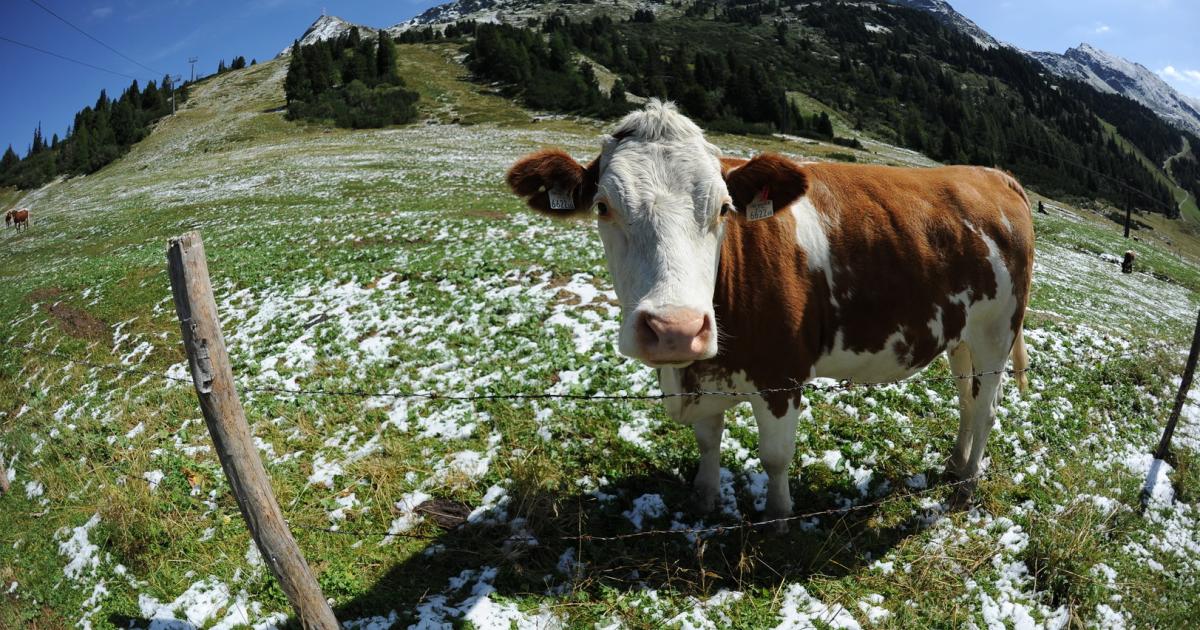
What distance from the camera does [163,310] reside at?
1112cm

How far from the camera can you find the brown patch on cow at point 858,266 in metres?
3.89

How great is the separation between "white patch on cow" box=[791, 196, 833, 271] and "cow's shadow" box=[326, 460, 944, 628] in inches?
79.7

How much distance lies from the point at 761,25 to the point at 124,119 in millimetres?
163999

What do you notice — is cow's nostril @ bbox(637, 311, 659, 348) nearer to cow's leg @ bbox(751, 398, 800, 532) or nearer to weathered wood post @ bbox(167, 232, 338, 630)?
cow's leg @ bbox(751, 398, 800, 532)

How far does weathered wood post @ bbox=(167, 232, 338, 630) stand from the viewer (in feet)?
9.36

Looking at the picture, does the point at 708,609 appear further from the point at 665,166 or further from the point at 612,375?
the point at 612,375

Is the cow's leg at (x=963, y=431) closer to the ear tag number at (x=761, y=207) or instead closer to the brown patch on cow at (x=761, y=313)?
the brown patch on cow at (x=761, y=313)

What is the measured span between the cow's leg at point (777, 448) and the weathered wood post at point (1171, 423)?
3586mm

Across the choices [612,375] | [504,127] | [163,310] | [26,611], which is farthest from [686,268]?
[504,127]

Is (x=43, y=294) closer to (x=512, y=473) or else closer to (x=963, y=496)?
(x=512, y=473)

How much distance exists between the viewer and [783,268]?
13.1 ft

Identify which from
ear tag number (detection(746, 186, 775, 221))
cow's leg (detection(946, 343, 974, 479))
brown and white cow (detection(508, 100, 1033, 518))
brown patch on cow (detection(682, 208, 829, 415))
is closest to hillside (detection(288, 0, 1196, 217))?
cow's leg (detection(946, 343, 974, 479))

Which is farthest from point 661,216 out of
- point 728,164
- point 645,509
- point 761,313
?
point 645,509

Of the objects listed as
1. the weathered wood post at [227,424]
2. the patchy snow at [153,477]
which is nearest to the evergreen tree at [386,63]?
the patchy snow at [153,477]
